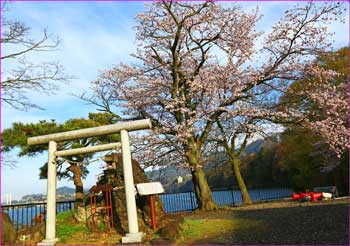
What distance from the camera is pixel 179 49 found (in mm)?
12789

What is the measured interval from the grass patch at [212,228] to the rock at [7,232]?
13.3 ft

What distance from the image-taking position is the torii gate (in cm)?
696

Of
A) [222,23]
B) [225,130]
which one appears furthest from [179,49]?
[225,130]

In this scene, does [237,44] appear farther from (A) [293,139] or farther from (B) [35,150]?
(A) [293,139]

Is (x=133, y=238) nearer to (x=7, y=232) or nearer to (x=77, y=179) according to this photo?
(x=7, y=232)

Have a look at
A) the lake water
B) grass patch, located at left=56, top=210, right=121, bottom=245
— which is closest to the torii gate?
grass patch, located at left=56, top=210, right=121, bottom=245

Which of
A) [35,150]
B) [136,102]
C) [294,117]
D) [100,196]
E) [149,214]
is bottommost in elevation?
[149,214]

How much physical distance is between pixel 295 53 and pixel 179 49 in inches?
181

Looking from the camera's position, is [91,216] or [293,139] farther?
[293,139]

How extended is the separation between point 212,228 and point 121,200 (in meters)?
2.59

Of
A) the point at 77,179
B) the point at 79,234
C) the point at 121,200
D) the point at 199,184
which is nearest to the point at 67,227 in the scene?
the point at 79,234

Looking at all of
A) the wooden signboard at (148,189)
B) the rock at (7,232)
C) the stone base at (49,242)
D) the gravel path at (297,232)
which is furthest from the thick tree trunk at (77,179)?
the gravel path at (297,232)

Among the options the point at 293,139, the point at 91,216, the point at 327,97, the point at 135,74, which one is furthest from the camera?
the point at 293,139

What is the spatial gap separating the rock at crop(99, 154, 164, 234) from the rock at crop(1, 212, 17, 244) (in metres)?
2.43
